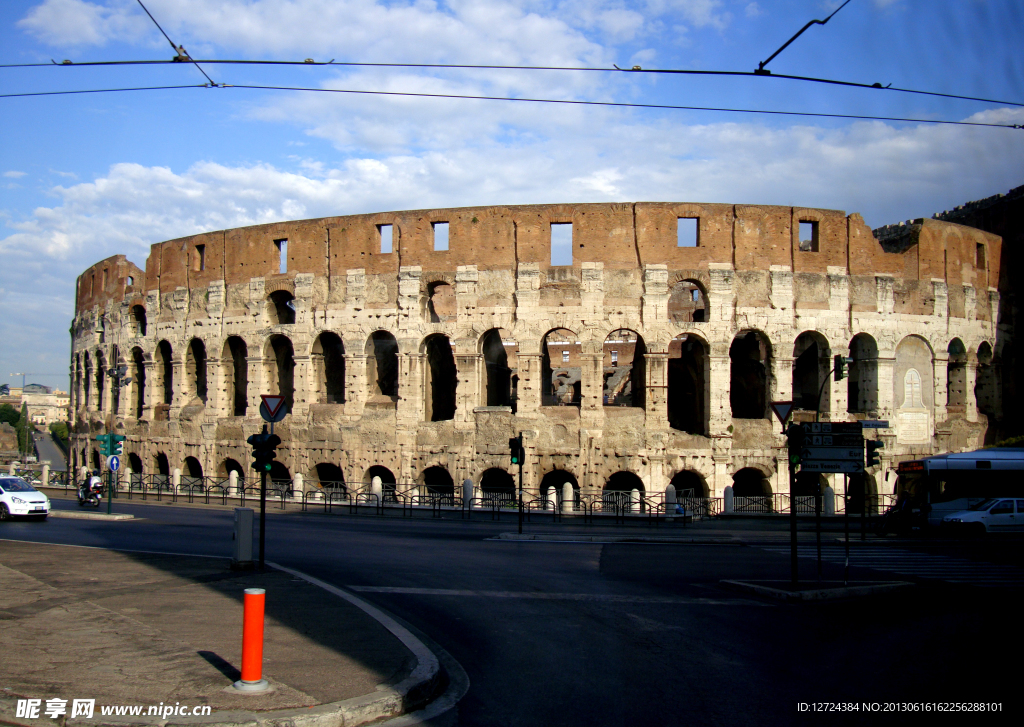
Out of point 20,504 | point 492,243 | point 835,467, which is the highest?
point 492,243

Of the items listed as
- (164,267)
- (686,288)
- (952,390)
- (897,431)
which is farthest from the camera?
(686,288)

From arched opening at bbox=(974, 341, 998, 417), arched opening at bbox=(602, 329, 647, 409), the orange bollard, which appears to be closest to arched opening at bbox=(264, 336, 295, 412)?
arched opening at bbox=(602, 329, 647, 409)

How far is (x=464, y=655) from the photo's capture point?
7312 millimetres

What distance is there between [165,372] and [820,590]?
3393cm

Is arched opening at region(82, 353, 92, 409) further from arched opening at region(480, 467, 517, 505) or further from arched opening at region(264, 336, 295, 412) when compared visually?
arched opening at region(480, 467, 517, 505)

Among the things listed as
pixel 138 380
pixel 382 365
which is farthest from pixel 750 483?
pixel 138 380

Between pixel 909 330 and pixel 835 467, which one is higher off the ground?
pixel 909 330

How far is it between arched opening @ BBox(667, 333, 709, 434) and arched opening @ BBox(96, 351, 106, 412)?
97.6ft

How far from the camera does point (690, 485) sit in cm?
2769

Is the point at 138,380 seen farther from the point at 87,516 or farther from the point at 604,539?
the point at 604,539

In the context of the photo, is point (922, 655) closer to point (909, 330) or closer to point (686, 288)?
point (909, 330)

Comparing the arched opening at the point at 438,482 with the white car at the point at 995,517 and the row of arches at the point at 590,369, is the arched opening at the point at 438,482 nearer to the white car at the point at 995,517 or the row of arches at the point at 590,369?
the row of arches at the point at 590,369

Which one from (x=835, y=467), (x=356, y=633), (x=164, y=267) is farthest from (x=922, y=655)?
(x=164, y=267)

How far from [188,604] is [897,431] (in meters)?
27.2
